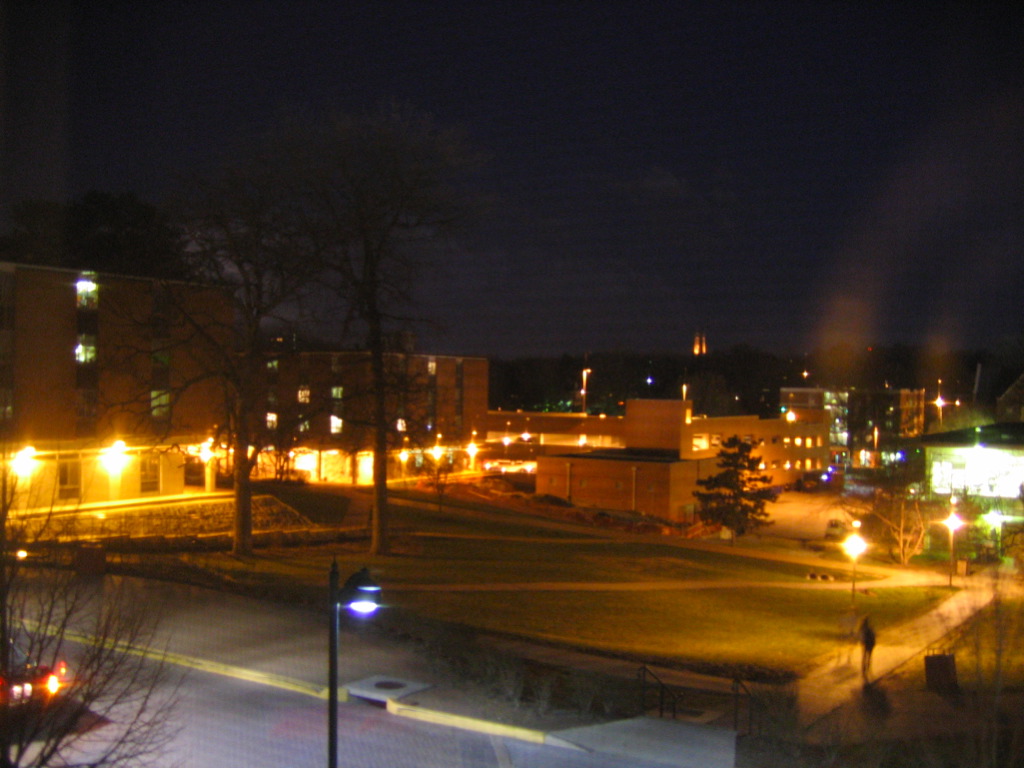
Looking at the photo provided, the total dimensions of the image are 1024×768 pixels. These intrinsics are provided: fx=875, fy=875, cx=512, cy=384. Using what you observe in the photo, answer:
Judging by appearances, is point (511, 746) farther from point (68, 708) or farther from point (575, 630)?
point (575, 630)

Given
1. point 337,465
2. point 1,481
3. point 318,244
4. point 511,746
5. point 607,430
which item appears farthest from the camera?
point 607,430

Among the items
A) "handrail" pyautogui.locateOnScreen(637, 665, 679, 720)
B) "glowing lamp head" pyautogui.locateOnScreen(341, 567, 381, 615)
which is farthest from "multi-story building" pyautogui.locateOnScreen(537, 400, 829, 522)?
"glowing lamp head" pyautogui.locateOnScreen(341, 567, 381, 615)

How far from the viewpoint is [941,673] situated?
931cm

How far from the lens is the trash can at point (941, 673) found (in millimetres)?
9216

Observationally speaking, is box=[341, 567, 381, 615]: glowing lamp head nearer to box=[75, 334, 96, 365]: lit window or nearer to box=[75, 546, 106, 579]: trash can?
box=[75, 546, 106, 579]: trash can

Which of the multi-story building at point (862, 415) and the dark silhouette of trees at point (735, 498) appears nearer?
the dark silhouette of trees at point (735, 498)

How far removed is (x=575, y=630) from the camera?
12523mm

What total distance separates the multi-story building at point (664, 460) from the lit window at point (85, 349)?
59.9 feet

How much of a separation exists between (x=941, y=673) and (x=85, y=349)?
20453 millimetres

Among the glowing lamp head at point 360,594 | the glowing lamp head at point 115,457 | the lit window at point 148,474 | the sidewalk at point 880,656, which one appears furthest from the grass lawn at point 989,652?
the lit window at point 148,474

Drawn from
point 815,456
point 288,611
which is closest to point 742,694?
point 288,611

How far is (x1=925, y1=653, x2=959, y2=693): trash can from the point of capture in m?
9.22

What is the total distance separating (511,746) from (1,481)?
4.15 meters

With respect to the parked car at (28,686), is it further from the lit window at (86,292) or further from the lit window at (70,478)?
the lit window at (86,292)
